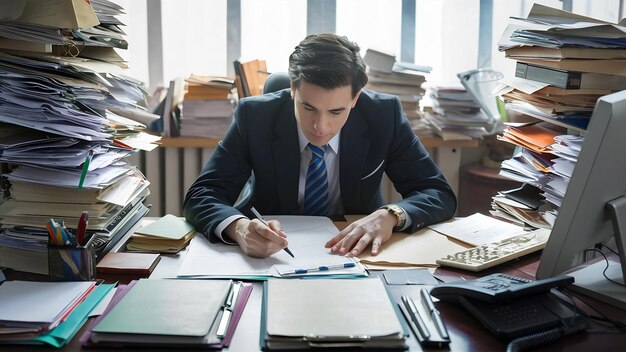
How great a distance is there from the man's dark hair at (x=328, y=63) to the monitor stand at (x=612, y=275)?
2.46 feet

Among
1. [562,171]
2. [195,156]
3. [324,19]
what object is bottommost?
[195,156]

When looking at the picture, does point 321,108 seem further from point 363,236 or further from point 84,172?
point 84,172

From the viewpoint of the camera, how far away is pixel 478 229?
1.68 m

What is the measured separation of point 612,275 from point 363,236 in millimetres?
515

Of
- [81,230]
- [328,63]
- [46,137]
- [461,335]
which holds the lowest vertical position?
[461,335]

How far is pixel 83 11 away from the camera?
54.4 inches

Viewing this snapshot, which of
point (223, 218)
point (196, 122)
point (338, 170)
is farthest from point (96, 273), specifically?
point (196, 122)

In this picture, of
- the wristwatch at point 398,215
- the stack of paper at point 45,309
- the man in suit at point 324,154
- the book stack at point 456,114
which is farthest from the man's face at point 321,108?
the book stack at point 456,114

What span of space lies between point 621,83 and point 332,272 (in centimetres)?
92

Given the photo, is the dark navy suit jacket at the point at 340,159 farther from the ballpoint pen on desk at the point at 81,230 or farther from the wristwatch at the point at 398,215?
the ballpoint pen on desk at the point at 81,230

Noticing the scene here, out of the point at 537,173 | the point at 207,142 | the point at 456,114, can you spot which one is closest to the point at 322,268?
the point at 537,173

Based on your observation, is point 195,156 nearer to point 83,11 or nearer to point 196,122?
point 196,122

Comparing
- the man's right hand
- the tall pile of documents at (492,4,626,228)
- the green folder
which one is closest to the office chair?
the green folder

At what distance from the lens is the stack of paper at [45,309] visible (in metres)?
1.04
